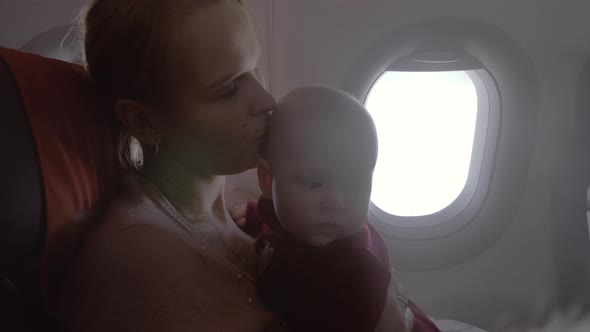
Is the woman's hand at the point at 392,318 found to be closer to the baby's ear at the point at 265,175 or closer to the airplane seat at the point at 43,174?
the baby's ear at the point at 265,175

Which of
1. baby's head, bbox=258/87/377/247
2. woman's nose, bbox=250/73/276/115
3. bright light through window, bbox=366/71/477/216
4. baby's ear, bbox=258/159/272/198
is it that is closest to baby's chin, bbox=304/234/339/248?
baby's head, bbox=258/87/377/247

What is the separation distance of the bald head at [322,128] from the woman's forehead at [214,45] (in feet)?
0.41

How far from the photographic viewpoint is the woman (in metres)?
0.74

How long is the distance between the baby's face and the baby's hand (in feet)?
1.29

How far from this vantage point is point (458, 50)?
1.50 metres

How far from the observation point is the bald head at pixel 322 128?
839 mm

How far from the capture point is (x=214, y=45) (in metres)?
0.86

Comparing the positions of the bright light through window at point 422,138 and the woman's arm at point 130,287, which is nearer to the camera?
the woman's arm at point 130,287

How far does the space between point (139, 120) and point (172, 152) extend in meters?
0.09

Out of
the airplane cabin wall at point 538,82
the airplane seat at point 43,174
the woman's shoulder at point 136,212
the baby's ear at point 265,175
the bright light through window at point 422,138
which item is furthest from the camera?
the bright light through window at point 422,138

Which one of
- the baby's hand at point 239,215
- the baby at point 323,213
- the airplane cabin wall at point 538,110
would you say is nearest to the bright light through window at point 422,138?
the airplane cabin wall at point 538,110

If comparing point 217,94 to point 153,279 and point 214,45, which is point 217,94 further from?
point 153,279

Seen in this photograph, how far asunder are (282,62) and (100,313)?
94 centimetres

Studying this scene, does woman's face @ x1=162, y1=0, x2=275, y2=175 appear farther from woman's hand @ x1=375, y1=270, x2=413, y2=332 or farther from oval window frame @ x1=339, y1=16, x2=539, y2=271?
oval window frame @ x1=339, y1=16, x2=539, y2=271
